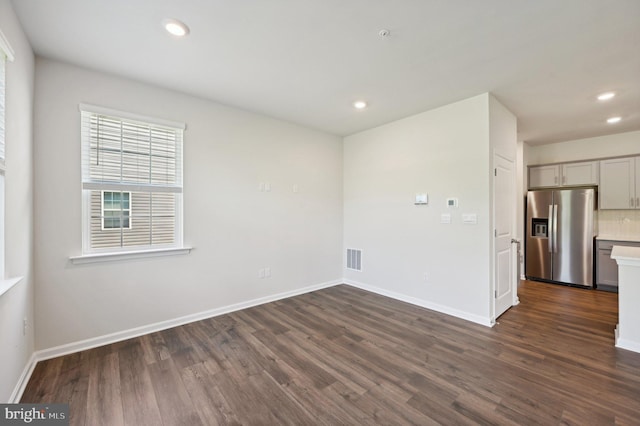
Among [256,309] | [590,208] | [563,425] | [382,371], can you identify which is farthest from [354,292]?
[590,208]

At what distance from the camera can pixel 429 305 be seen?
12.2ft

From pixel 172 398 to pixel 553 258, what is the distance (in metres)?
6.14

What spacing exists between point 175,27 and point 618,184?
22.3ft

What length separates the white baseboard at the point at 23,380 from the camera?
186 centimetres

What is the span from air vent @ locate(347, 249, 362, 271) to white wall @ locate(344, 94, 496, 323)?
3.6 inches

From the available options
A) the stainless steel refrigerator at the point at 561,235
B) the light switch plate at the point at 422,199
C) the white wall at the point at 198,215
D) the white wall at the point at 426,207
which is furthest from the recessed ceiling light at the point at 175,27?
the stainless steel refrigerator at the point at 561,235

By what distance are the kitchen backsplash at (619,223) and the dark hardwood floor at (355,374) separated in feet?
7.75

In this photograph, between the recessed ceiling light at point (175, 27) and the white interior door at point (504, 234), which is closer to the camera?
the recessed ceiling light at point (175, 27)

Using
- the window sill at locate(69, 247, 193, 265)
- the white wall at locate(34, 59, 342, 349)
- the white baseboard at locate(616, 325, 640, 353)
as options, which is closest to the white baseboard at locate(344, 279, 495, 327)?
the white wall at locate(34, 59, 342, 349)

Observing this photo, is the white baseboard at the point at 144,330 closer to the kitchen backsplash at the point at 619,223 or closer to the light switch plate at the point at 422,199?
the light switch plate at the point at 422,199

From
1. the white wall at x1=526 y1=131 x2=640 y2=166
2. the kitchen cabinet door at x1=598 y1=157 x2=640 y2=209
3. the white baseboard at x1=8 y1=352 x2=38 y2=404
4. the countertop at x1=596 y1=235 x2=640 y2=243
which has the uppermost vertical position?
the white wall at x1=526 y1=131 x2=640 y2=166

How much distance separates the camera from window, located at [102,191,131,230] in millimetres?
2750

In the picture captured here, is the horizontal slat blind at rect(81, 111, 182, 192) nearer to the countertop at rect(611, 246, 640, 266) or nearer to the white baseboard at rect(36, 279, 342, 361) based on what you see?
the white baseboard at rect(36, 279, 342, 361)

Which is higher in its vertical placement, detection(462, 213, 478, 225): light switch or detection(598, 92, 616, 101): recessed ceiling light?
detection(598, 92, 616, 101): recessed ceiling light
